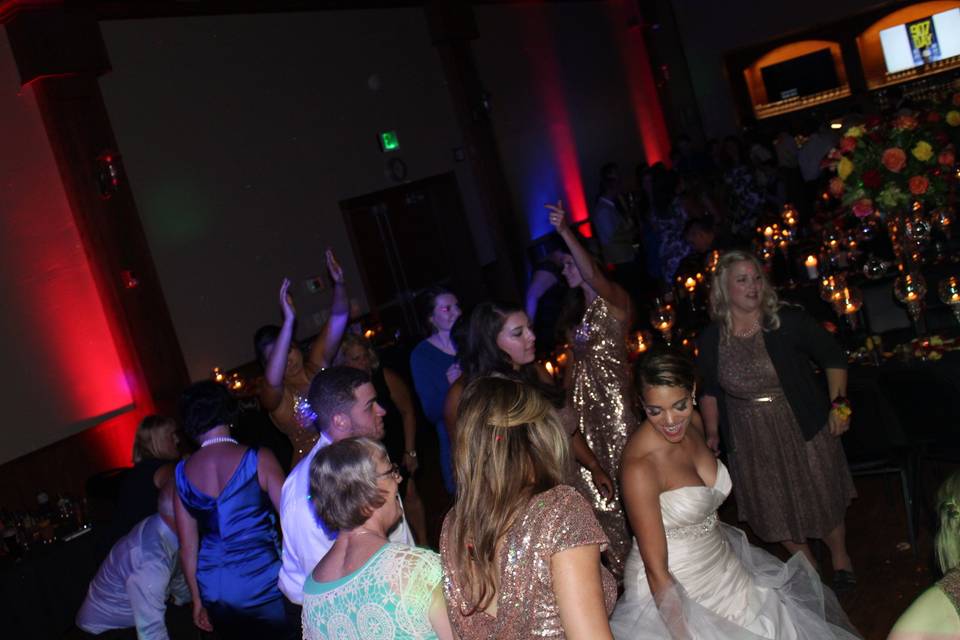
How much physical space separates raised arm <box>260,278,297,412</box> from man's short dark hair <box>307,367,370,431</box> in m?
1.24

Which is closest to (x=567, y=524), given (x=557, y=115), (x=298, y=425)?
(x=298, y=425)

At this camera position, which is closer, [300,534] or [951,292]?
[300,534]

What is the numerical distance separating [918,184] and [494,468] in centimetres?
357

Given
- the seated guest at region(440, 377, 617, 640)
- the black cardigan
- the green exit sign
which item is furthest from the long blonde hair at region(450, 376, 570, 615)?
the green exit sign

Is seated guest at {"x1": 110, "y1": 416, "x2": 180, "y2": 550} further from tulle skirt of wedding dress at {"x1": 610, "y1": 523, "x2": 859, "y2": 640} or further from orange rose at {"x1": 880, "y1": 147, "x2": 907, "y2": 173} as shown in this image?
orange rose at {"x1": 880, "y1": 147, "x2": 907, "y2": 173}

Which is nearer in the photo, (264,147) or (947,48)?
(264,147)

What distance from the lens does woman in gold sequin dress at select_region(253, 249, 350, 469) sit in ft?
15.0

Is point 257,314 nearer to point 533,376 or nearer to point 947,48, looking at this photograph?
point 533,376

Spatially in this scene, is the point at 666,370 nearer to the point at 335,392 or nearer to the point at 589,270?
the point at 335,392

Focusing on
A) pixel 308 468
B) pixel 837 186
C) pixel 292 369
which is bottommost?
pixel 308 468

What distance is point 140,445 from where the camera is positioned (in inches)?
172

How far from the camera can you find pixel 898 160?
4.91 m

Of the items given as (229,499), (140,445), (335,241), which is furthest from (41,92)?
(229,499)

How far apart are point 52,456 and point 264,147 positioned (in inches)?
129
